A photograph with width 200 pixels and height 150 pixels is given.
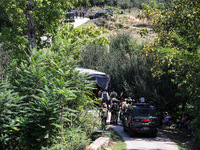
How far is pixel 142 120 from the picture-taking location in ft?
48.5

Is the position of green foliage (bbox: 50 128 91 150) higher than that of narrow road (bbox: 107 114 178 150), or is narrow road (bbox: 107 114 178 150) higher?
green foliage (bbox: 50 128 91 150)

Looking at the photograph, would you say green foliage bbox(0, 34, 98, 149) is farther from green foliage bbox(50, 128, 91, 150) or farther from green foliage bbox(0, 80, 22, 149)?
green foliage bbox(50, 128, 91, 150)

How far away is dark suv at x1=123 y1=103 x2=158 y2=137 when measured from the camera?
1473cm

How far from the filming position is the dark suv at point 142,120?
14727 mm

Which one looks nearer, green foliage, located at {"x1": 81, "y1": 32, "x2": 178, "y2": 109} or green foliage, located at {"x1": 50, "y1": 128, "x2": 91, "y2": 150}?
green foliage, located at {"x1": 50, "y1": 128, "x2": 91, "y2": 150}

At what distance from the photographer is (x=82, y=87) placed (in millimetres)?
10539

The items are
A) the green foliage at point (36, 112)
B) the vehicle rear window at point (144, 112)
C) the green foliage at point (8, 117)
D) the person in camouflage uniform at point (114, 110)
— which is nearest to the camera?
the green foliage at point (8, 117)

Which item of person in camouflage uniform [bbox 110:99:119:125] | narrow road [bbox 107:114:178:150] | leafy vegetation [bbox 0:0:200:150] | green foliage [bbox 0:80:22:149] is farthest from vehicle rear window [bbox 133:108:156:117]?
green foliage [bbox 0:80:22:149]

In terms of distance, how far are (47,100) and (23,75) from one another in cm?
226

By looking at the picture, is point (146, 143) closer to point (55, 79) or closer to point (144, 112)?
point (144, 112)

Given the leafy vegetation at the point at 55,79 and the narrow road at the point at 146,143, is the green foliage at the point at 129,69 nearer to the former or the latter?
the leafy vegetation at the point at 55,79

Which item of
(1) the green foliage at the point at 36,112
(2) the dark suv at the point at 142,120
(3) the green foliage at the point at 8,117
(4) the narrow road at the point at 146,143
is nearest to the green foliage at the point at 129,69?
(2) the dark suv at the point at 142,120

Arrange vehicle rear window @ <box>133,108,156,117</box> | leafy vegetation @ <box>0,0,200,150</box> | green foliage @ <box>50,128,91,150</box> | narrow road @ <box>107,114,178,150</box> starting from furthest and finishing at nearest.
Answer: vehicle rear window @ <box>133,108,156,117</box> → narrow road @ <box>107,114,178,150</box> → green foliage @ <box>50,128,91,150</box> → leafy vegetation @ <box>0,0,200,150</box>

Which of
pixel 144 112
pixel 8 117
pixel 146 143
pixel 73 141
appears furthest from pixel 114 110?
pixel 8 117
